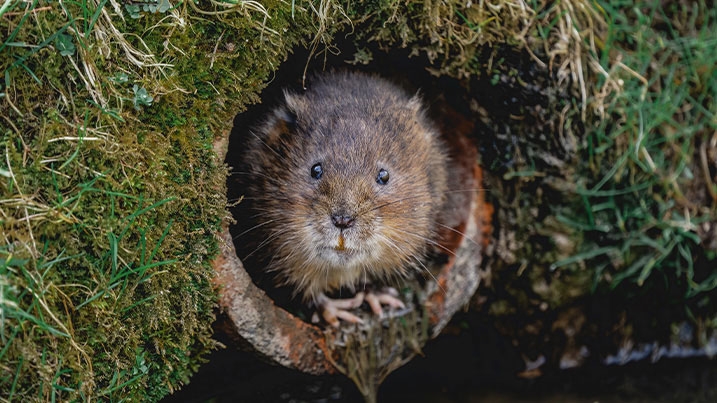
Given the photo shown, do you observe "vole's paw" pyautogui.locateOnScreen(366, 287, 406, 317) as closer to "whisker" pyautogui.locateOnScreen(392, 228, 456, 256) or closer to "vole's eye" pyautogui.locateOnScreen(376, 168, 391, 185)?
"whisker" pyautogui.locateOnScreen(392, 228, 456, 256)

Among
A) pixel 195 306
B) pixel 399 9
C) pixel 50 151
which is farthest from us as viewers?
pixel 399 9

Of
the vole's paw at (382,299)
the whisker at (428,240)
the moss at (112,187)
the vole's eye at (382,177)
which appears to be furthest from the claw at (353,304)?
the moss at (112,187)

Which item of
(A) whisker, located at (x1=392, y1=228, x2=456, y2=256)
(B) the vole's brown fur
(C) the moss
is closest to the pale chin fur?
(B) the vole's brown fur

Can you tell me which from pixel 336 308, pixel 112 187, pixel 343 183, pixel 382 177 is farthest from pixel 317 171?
pixel 112 187

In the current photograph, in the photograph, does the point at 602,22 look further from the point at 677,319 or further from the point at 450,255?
the point at 677,319

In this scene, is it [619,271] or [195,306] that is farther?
[619,271]

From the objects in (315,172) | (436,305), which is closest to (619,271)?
(436,305)

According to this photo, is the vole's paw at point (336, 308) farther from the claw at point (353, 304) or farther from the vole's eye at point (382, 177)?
the vole's eye at point (382, 177)

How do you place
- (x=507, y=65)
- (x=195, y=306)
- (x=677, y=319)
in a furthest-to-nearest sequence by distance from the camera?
(x=677, y=319) < (x=507, y=65) < (x=195, y=306)

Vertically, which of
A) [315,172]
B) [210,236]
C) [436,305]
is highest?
[315,172]
